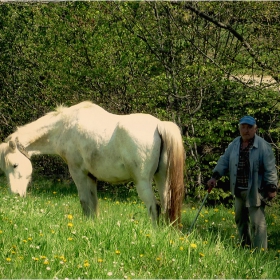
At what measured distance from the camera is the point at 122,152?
28.4 ft

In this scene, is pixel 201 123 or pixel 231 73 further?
pixel 201 123

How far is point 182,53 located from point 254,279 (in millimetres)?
7815

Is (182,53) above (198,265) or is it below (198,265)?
above

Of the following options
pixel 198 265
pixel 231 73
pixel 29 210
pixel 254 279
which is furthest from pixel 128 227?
pixel 231 73

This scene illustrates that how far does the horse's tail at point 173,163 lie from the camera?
329 inches

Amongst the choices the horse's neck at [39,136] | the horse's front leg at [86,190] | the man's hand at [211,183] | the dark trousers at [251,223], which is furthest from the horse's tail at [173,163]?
the horse's neck at [39,136]

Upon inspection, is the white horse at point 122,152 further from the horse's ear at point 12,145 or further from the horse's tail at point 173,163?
the horse's ear at point 12,145

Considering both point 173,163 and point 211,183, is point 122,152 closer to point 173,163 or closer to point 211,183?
point 173,163

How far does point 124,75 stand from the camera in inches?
532

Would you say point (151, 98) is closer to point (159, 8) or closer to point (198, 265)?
point (159, 8)

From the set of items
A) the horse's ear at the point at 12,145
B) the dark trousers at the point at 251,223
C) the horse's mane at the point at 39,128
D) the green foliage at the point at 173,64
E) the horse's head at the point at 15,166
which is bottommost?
the dark trousers at the point at 251,223

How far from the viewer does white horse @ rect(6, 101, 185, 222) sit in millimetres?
8430

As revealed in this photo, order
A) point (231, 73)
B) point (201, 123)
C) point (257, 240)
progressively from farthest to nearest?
point (201, 123) → point (231, 73) → point (257, 240)

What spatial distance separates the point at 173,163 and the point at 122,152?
82cm
